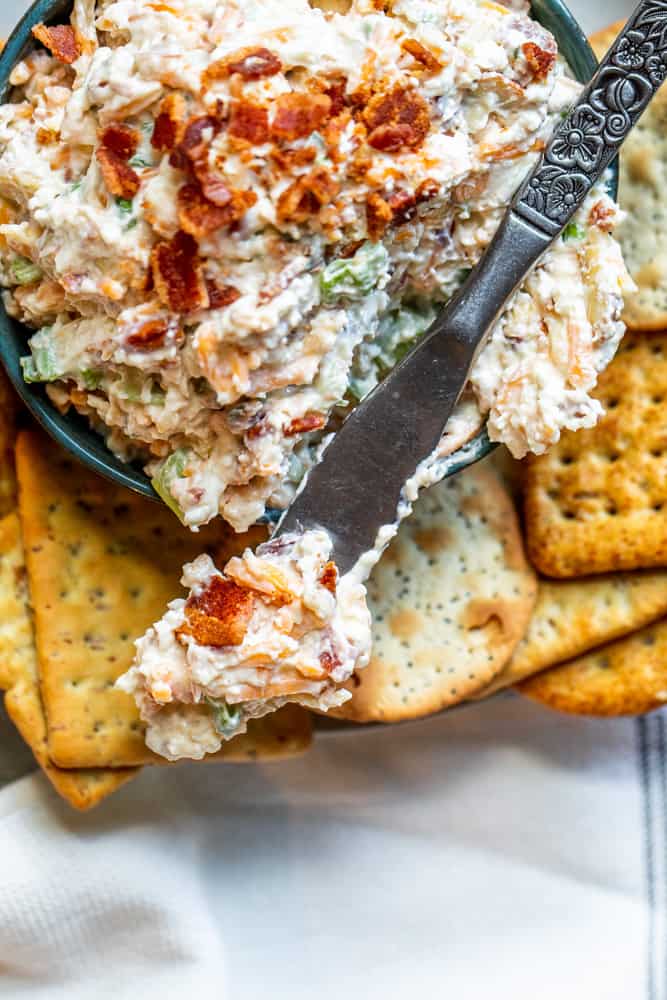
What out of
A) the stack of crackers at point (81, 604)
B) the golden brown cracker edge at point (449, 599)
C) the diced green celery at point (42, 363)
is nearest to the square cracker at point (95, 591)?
the stack of crackers at point (81, 604)

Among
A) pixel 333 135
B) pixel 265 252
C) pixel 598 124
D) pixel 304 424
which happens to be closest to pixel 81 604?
pixel 304 424

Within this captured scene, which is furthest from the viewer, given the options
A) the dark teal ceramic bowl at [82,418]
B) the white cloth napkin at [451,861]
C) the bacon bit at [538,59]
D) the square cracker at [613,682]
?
the white cloth napkin at [451,861]

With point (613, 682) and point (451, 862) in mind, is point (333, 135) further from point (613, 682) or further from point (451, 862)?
point (451, 862)

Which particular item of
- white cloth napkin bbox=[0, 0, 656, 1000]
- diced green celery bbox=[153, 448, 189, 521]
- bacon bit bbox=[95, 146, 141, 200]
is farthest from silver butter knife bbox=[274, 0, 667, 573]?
white cloth napkin bbox=[0, 0, 656, 1000]

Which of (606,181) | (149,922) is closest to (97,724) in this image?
(149,922)

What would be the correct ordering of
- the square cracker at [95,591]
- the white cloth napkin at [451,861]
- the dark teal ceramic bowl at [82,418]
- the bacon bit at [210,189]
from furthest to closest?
the white cloth napkin at [451,861] < the square cracker at [95,591] < the dark teal ceramic bowl at [82,418] < the bacon bit at [210,189]

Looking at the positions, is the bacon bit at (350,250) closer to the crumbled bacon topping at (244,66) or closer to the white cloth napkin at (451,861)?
the crumbled bacon topping at (244,66)
